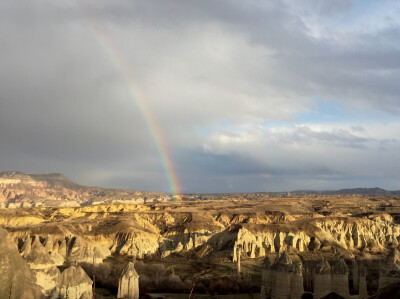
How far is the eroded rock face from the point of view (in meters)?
20.7

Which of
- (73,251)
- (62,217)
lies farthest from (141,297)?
(62,217)

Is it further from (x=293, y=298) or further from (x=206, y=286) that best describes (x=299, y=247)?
(x=293, y=298)

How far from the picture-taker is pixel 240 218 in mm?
157875

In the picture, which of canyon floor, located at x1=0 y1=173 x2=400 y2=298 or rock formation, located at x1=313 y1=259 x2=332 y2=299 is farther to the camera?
canyon floor, located at x1=0 y1=173 x2=400 y2=298

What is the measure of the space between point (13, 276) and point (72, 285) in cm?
3105

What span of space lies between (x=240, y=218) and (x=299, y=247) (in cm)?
4166

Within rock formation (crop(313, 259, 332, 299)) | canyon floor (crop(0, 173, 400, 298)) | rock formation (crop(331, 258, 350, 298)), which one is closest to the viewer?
rock formation (crop(313, 259, 332, 299))

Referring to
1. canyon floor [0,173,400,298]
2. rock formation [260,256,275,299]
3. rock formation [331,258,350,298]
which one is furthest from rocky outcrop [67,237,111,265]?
rock formation [331,258,350,298]

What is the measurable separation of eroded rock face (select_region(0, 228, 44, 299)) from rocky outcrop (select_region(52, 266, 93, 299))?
2875 cm

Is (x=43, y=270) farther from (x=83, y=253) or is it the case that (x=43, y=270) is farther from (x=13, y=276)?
(x=83, y=253)

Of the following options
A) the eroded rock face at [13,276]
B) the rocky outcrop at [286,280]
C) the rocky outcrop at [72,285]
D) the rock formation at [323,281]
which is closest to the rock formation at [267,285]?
the rocky outcrop at [286,280]

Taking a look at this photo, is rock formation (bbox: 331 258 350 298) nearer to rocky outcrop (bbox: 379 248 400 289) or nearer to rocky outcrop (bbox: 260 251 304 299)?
rocky outcrop (bbox: 379 248 400 289)

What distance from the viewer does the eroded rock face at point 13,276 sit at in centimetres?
2072

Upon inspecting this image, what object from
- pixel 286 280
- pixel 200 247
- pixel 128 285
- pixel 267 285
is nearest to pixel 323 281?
pixel 286 280
